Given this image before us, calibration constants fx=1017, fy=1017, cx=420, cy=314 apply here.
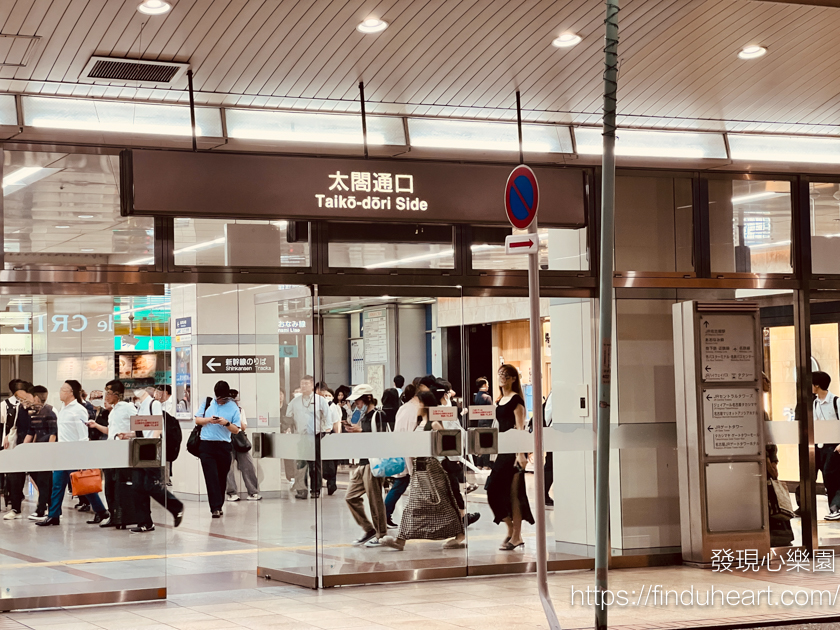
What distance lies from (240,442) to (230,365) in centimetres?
143

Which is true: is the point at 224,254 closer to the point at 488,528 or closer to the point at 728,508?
the point at 488,528

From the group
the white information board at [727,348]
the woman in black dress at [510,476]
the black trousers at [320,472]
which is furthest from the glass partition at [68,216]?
the white information board at [727,348]

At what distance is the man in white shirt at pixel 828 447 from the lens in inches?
356

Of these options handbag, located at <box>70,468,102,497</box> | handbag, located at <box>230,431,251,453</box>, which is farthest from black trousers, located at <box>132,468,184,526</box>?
handbag, located at <box>230,431,251,453</box>

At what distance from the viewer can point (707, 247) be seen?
8758 millimetres

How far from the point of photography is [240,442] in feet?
44.3

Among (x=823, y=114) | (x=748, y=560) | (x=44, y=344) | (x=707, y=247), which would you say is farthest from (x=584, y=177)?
(x=44, y=344)

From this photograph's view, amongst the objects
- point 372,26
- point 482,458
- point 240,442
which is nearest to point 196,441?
point 240,442

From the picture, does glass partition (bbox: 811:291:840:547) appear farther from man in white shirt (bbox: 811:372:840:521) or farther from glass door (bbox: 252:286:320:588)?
glass door (bbox: 252:286:320:588)

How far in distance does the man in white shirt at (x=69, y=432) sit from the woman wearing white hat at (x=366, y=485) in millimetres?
1822

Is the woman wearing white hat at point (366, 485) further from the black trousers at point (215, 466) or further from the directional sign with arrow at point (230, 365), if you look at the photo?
the directional sign with arrow at point (230, 365)

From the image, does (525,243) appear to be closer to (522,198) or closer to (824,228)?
(522,198)

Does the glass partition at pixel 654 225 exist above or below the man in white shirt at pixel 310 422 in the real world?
above

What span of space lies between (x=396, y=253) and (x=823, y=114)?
163 inches
